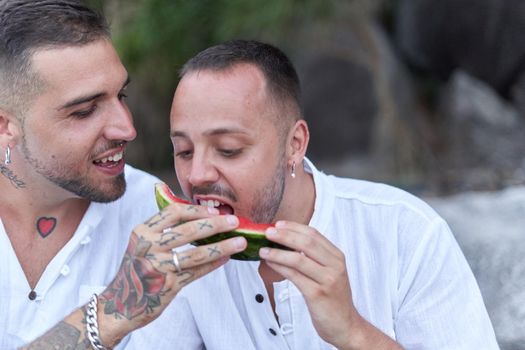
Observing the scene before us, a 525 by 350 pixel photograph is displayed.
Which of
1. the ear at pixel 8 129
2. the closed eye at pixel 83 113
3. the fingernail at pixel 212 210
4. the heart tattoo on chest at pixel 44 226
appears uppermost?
the closed eye at pixel 83 113

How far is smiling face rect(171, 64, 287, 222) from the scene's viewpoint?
3381 millimetres

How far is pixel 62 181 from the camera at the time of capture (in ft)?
12.8

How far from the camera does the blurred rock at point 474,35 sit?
8227 millimetres

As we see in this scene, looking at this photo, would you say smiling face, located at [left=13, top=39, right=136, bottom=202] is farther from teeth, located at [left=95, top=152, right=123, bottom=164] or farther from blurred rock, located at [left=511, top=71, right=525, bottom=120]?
blurred rock, located at [left=511, top=71, right=525, bottom=120]

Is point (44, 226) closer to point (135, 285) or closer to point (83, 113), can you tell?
point (83, 113)

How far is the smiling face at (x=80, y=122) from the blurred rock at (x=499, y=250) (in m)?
2.15

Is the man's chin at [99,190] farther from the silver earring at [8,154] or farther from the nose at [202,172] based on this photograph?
the nose at [202,172]

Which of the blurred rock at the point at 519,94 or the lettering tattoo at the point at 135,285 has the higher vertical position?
the lettering tattoo at the point at 135,285

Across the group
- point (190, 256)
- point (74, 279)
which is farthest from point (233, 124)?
point (74, 279)

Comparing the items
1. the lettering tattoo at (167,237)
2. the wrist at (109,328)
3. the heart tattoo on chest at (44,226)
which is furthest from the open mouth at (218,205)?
the heart tattoo on chest at (44,226)

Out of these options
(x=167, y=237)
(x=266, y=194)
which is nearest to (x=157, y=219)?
(x=167, y=237)

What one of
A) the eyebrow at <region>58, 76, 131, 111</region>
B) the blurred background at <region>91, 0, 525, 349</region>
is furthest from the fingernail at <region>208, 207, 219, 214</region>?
the blurred background at <region>91, 0, 525, 349</region>

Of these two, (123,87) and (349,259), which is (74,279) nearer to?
(123,87)

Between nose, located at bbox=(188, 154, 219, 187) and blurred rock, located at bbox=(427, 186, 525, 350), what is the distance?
203 cm
